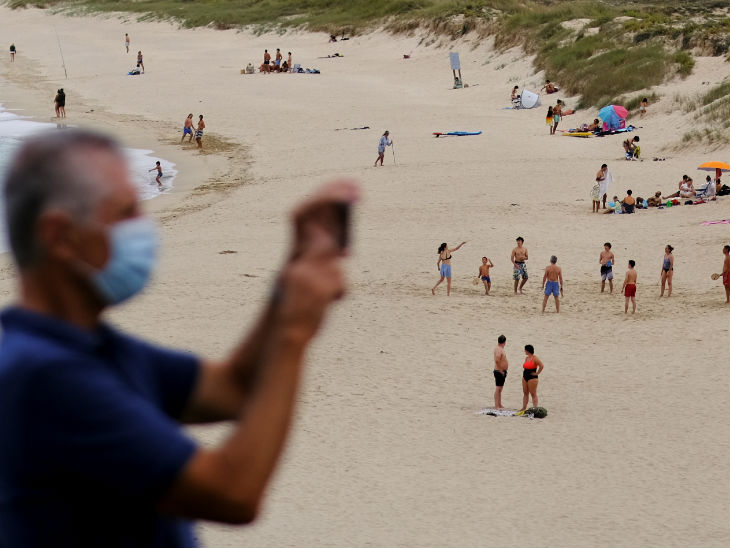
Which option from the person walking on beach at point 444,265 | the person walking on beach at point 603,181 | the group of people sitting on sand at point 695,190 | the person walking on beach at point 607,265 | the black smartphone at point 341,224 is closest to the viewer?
the black smartphone at point 341,224

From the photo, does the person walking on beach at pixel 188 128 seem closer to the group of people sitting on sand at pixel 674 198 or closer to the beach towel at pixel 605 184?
the beach towel at pixel 605 184

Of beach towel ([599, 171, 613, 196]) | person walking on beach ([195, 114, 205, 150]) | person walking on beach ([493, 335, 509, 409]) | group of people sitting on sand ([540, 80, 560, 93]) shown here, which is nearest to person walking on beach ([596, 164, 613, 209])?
beach towel ([599, 171, 613, 196])

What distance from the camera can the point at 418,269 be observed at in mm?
20766

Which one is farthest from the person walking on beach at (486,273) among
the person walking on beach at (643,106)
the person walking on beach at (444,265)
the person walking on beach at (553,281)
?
the person walking on beach at (643,106)

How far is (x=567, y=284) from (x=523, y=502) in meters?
9.40

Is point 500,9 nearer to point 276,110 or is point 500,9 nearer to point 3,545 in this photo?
point 276,110

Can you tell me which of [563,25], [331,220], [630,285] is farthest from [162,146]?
[331,220]

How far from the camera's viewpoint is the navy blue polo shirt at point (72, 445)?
5.03 feet

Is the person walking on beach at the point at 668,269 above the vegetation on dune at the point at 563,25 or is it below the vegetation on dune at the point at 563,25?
below

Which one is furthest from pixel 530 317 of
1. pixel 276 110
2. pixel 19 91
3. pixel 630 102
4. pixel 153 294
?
pixel 19 91

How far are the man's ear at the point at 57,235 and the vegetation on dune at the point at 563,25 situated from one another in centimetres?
3669

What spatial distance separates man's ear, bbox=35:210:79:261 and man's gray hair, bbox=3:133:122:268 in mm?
10

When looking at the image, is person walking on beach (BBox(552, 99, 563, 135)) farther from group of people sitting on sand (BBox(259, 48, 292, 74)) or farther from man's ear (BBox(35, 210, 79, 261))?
man's ear (BBox(35, 210, 79, 261))

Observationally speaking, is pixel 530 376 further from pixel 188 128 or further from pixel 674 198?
pixel 188 128
